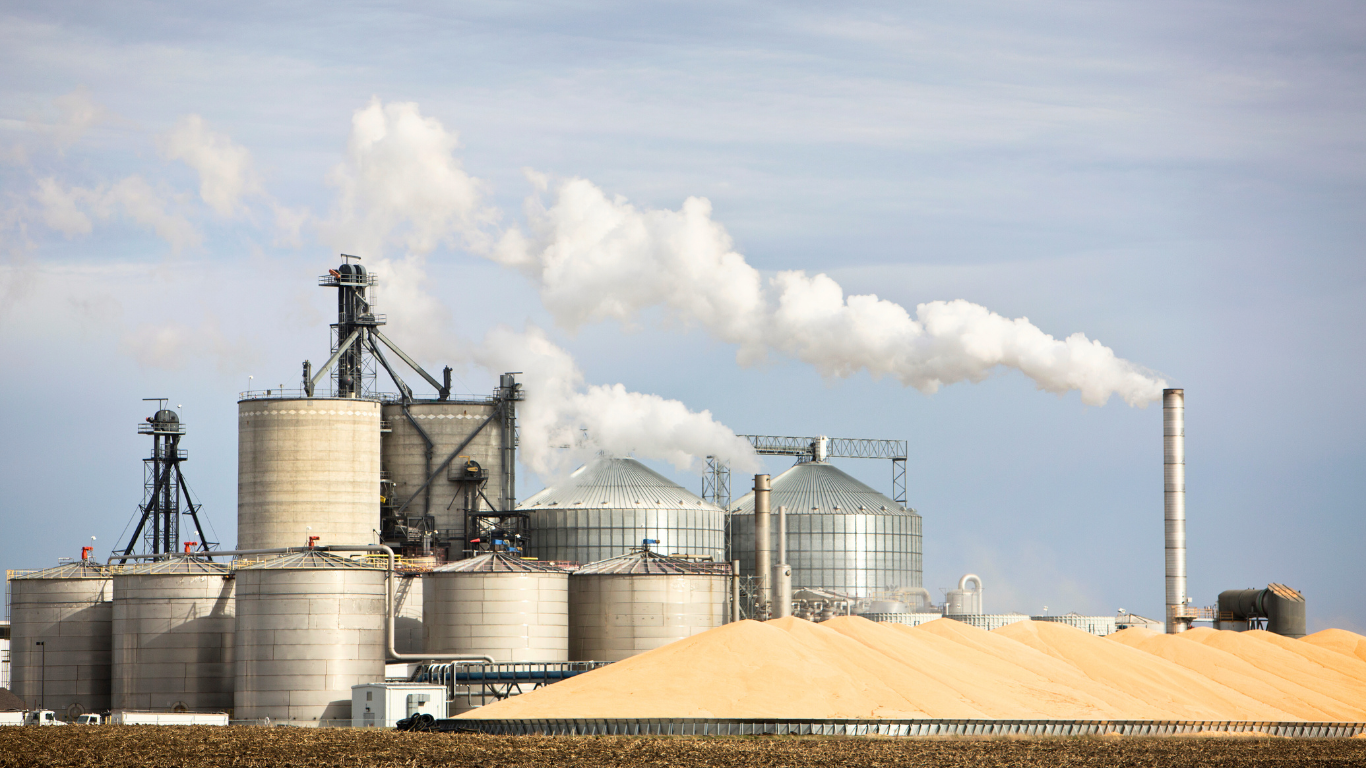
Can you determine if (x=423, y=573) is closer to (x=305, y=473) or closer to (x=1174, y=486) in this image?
(x=305, y=473)

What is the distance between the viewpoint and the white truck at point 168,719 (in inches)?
2072

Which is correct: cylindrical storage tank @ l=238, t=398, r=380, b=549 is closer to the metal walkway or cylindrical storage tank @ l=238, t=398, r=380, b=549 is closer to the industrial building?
the industrial building

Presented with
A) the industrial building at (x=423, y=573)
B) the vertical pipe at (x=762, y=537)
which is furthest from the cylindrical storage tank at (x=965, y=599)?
the vertical pipe at (x=762, y=537)

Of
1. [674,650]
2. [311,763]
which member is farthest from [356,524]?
[311,763]

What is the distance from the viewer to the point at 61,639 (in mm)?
61094

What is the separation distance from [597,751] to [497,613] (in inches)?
778

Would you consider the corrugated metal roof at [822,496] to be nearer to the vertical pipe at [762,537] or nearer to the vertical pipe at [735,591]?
the vertical pipe at [762,537]

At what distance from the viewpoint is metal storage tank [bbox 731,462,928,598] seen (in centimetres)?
9112

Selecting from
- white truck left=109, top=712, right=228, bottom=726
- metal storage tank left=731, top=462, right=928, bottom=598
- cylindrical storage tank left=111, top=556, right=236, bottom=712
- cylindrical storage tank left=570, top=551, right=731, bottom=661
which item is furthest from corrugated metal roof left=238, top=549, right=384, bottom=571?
metal storage tank left=731, top=462, right=928, bottom=598

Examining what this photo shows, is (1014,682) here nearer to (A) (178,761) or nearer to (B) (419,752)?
(B) (419,752)

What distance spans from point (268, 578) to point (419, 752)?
17262mm

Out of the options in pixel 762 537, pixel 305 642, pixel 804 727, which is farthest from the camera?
pixel 762 537

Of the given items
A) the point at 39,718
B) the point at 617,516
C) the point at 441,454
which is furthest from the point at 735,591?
the point at 39,718

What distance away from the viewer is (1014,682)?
55.7 metres
